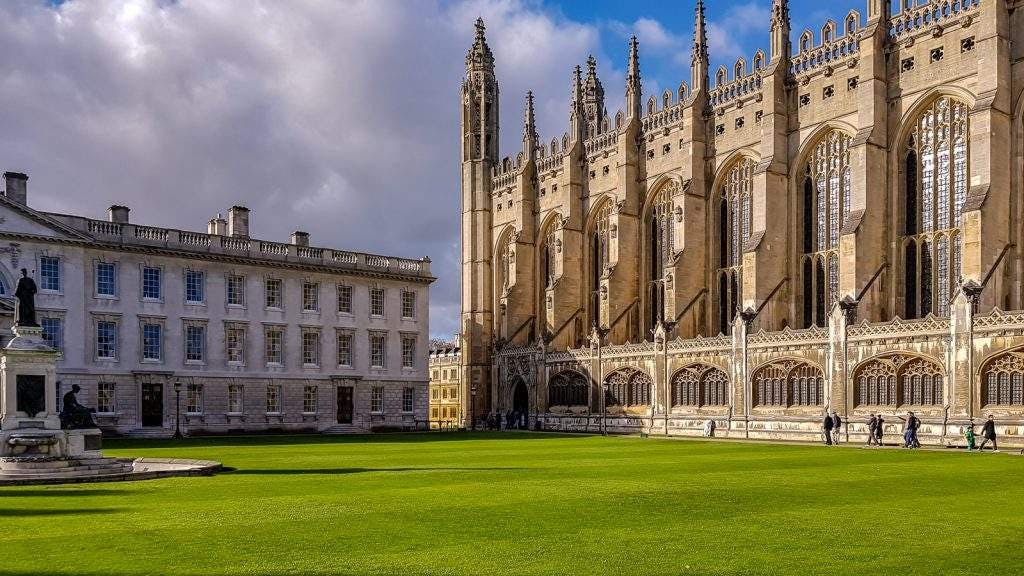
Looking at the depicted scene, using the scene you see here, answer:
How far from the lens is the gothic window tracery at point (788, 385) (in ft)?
138

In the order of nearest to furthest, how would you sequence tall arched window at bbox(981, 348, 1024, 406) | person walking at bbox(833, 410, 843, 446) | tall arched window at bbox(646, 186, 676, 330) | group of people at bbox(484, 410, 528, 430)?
1. tall arched window at bbox(981, 348, 1024, 406)
2. person walking at bbox(833, 410, 843, 446)
3. tall arched window at bbox(646, 186, 676, 330)
4. group of people at bbox(484, 410, 528, 430)

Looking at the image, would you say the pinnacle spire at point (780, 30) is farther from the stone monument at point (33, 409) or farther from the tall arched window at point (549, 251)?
the stone monument at point (33, 409)

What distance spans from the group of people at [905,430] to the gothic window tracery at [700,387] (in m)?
6.55

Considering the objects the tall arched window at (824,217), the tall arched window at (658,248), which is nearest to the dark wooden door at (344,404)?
the tall arched window at (658,248)

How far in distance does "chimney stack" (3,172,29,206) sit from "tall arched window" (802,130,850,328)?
37.6 meters

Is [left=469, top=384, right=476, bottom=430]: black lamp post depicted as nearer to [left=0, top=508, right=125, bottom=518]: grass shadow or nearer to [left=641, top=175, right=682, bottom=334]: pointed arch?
[left=641, top=175, right=682, bottom=334]: pointed arch

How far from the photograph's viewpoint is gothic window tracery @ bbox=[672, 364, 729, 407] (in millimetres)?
46750

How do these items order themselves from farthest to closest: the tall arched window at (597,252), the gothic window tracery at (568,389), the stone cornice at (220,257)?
1. the tall arched window at (597,252)
2. the gothic window tracery at (568,389)
3. the stone cornice at (220,257)

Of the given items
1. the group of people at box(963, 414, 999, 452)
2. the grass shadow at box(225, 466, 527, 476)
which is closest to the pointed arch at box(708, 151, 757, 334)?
the group of people at box(963, 414, 999, 452)

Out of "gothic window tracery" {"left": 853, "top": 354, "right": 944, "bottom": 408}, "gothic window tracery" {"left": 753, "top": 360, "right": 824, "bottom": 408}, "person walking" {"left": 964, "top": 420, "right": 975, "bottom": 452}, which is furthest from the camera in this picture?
"gothic window tracery" {"left": 753, "top": 360, "right": 824, "bottom": 408}

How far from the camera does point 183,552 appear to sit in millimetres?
10758

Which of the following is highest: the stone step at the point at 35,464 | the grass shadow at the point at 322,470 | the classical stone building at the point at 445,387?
the stone step at the point at 35,464

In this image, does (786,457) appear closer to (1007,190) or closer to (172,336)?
(1007,190)

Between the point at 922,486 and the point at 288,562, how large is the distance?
1274cm
